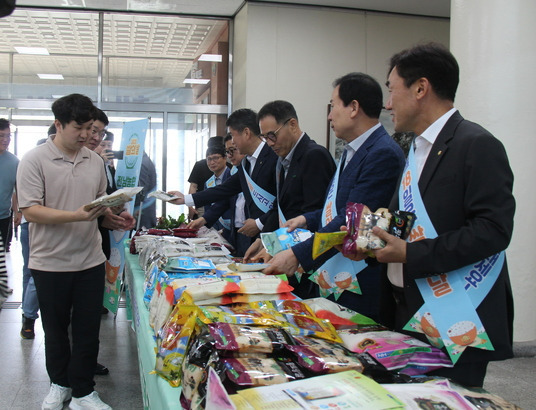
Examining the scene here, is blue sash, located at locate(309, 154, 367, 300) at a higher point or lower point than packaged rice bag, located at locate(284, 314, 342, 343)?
higher

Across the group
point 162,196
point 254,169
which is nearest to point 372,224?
point 254,169

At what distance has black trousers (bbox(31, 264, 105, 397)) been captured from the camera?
253 cm

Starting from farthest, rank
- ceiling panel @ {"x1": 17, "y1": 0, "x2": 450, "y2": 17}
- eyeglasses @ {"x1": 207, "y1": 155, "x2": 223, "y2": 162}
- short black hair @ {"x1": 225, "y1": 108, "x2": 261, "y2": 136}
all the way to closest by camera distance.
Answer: ceiling panel @ {"x1": 17, "y1": 0, "x2": 450, "y2": 17} < eyeglasses @ {"x1": 207, "y1": 155, "x2": 223, "y2": 162} < short black hair @ {"x1": 225, "y1": 108, "x2": 261, "y2": 136}

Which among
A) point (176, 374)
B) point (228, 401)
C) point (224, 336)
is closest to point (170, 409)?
point (176, 374)

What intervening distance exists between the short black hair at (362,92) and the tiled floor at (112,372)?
76.8 inches

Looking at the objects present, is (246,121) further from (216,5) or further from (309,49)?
(216,5)

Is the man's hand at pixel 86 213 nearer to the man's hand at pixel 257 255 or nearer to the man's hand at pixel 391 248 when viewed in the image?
the man's hand at pixel 257 255

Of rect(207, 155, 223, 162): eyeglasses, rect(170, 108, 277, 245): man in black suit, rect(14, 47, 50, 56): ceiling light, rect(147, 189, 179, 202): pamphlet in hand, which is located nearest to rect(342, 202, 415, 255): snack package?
rect(170, 108, 277, 245): man in black suit

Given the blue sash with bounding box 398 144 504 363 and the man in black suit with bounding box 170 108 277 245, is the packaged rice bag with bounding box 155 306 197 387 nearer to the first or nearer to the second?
the blue sash with bounding box 398 144 504 363

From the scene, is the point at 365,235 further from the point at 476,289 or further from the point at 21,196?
the point at 21,196

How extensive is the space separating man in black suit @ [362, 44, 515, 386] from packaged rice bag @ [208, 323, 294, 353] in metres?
0.36

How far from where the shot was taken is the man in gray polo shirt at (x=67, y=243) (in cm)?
243

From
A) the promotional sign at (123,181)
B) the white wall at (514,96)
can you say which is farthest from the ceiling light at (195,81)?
the white wall at (514,96)

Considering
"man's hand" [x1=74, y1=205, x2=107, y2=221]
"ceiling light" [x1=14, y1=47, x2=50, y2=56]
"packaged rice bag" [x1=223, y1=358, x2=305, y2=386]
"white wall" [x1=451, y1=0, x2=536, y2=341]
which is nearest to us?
"packaged rice bag" [x1=223, y1=358, x2=305, y2=386]
